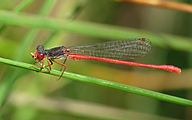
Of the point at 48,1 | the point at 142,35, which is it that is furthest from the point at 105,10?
the point at 48,1

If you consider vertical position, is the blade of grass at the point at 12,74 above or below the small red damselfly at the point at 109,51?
below

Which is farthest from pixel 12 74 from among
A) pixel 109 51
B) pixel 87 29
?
pixel 109 51

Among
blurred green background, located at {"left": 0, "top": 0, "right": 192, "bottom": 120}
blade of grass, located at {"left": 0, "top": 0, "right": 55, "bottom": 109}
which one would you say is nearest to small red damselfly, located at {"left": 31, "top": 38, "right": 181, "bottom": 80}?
blurred green background, located at {"left": 0, "top": 0, "right": 192, "bottom": 120}

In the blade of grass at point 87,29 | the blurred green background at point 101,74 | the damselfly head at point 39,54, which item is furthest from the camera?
the blurred green background at point 101,74

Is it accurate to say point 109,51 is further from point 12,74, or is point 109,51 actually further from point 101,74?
point 12,74

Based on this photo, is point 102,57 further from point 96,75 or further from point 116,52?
point 96,75

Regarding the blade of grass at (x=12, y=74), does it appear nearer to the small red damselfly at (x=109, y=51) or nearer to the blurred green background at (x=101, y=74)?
the blurred green background at (x=101, y=74)

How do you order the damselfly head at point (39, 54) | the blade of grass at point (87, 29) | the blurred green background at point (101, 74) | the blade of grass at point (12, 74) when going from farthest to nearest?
the blurred green background at point (101, 74), the damselfly head at point (39, 54), the blade of grass at point (87, 29), the blade of grass at point (12, 74)

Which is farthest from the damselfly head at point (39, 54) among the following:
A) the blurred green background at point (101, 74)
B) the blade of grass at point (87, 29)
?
the blade of grass at point (87, 29)
